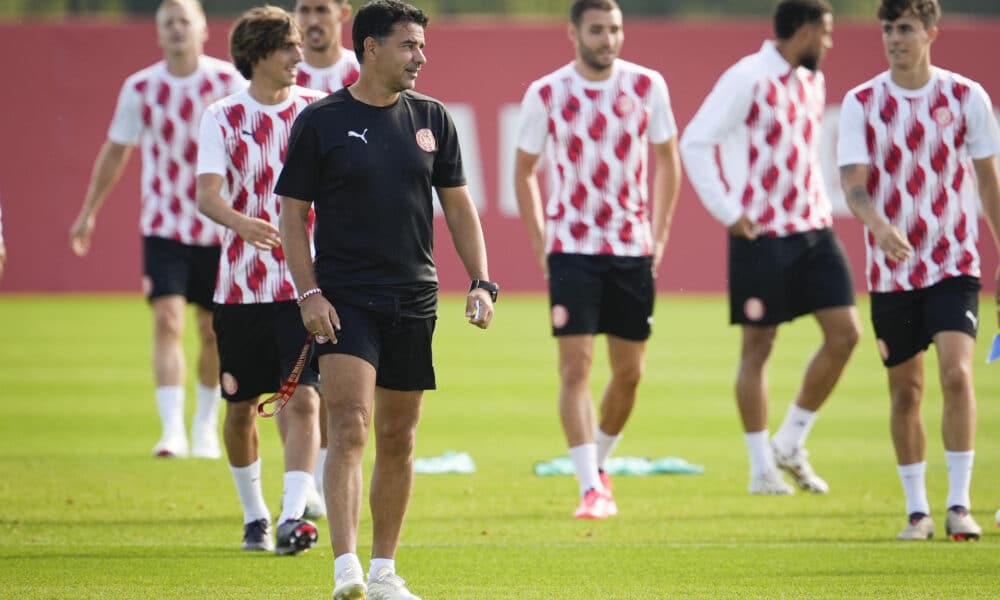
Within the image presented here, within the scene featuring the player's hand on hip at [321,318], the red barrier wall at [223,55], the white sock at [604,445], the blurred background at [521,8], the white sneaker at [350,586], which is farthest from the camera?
the blurred background at [521,8]

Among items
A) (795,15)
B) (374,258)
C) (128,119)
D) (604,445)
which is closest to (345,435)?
(374,258)

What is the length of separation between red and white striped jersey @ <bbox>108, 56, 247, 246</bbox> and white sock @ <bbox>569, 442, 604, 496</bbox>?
3155mm

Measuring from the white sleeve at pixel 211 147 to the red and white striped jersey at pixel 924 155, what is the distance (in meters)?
2.75

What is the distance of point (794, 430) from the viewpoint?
1024cm

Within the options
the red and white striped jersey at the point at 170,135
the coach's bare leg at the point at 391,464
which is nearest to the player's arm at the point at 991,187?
the coach's bare leg at the point at 391,464

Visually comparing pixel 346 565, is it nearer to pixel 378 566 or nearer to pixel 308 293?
pixel 378 566

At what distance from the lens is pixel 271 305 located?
26.0ft

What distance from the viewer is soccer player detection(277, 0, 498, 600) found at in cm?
642

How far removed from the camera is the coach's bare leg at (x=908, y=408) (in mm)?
8508

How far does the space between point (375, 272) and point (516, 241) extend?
18.8 m

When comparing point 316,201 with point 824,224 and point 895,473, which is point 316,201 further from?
point 895,473

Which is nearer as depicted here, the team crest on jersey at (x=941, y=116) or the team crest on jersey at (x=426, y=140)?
the team crest on jersey at (x=426, y=140)

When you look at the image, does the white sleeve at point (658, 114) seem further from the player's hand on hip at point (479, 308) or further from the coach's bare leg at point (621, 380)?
the player's hand on hip at point (479, 308)

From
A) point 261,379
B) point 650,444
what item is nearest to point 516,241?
point 650,444
